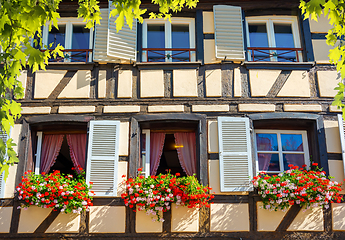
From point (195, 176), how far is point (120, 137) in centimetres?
137

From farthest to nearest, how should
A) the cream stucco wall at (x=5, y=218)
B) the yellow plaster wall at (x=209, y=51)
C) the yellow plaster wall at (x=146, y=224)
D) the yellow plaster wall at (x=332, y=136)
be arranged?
1. the yellow plaster wall at (x=209, y=51)
2. the yellow plaster wall at (x=332, y=136)
3. the cream stucco wall at (x=5, y=218)
4. the yellow plaster wall at (x=146, y=224)

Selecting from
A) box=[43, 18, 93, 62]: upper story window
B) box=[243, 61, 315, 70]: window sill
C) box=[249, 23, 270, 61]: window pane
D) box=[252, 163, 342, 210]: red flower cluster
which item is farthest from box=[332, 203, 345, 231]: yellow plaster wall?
box=[43, 18, 93, 62]: upper story window

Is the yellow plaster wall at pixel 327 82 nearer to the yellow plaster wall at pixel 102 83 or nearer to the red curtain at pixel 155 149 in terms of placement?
the red curtain at pixel 155 149

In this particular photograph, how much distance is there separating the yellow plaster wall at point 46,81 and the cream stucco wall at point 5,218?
73.3 inches

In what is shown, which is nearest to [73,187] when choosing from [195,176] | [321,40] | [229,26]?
[195,176]

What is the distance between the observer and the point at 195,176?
240 inches

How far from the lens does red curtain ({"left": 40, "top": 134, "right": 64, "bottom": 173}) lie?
6273mm

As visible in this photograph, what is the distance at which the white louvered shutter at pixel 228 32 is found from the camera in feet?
21.4

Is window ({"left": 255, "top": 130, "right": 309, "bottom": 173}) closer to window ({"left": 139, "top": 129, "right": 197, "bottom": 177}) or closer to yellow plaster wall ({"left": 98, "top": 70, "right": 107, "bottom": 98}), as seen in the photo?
window ({"left": 139, "top": 129, "right": 197, "bottom": 177})

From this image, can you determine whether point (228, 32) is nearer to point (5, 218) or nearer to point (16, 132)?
point (16, 132)

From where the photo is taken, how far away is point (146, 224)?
5.67 meters

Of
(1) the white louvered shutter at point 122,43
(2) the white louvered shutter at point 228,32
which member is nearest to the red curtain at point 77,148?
(1) the white louvered shutter at point 122,43

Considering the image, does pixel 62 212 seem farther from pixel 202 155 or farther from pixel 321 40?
pixel 321 40

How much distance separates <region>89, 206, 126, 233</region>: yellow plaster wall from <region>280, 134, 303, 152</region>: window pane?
2.85 meters
